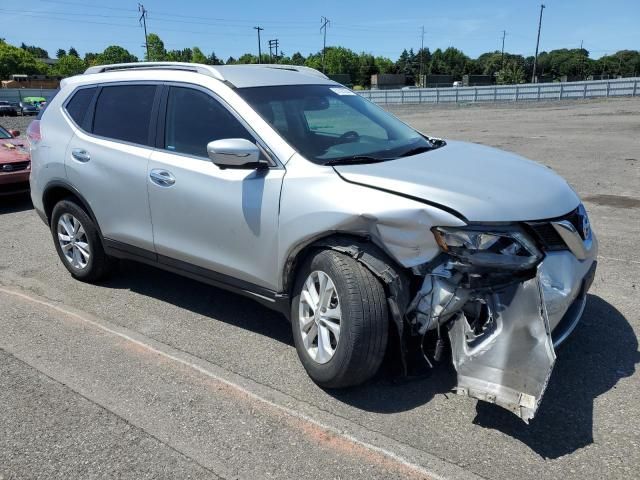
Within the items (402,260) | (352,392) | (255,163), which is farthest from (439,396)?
(255,163)

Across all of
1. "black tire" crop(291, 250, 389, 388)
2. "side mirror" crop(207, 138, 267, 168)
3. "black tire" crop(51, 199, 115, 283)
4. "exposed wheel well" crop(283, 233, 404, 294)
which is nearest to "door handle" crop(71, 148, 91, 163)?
"black tire" crop(51, 199, 115, 283)

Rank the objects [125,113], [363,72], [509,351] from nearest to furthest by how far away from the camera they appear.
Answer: [509,351]
[125,113]
[363,72]

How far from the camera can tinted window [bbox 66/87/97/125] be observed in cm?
503

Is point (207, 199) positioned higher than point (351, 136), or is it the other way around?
point (351, 136)

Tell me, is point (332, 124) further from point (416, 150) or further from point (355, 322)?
point (355, 322)

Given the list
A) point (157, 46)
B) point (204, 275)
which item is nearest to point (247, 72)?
point (204, 275)

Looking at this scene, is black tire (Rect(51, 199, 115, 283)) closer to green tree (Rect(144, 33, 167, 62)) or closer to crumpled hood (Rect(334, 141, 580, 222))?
crumpled hood (Rect(334, 141, 580, 222))

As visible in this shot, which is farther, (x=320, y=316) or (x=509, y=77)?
(x=509, y=77)

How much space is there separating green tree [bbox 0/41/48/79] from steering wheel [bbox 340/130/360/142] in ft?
444

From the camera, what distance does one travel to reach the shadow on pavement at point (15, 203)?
9.16m

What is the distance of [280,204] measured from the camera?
3434 millimetres

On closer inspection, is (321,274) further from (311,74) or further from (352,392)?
(311,74)

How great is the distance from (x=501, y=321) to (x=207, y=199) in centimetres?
207

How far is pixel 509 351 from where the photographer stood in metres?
2.74
